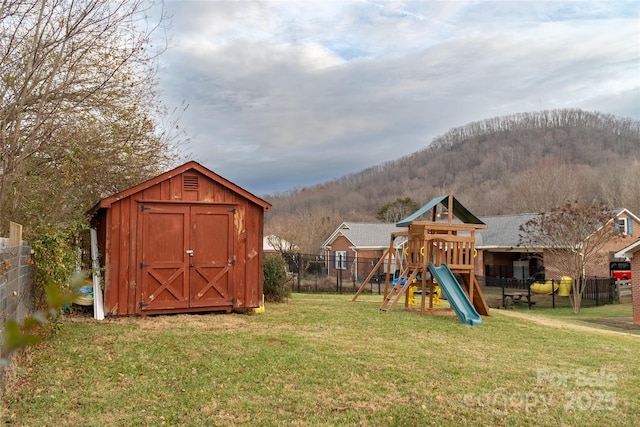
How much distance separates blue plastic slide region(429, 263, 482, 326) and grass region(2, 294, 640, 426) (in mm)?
1756

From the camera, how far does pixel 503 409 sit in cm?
581

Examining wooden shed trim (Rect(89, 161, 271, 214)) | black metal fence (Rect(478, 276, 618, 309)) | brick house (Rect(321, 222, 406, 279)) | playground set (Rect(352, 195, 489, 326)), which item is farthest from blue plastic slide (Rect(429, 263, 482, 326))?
brick house (Rect(321, 222, 406, 279))

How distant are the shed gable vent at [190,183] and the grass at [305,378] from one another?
8.49ft

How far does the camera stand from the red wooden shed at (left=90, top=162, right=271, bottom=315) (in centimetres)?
1029

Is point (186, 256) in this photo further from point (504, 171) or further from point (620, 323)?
point (504, 171)

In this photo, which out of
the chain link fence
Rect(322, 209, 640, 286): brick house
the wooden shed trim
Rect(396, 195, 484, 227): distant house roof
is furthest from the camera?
Rect(322, 209, 640, 286): brick house

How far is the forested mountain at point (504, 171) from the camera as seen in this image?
201ft

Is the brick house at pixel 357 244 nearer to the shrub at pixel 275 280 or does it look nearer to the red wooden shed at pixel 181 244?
the shrub at pixel 275 280

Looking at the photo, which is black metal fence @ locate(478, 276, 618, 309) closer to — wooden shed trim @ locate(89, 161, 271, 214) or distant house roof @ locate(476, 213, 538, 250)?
distant house roof @ locate(476, 213, 538, 250)

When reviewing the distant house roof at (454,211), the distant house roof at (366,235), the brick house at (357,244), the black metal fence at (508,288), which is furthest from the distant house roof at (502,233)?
the distant house roof at (454,211)

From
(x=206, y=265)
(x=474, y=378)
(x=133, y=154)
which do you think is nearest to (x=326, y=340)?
(x=474, y=378)

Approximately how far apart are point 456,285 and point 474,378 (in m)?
6.47

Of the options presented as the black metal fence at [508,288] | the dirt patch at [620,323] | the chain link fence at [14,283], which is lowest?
the dirt patch at [620,323]

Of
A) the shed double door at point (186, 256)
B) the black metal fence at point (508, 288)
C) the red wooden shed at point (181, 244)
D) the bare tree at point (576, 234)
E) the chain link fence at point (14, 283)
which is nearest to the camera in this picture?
the chain link fence at point (14, 283)
